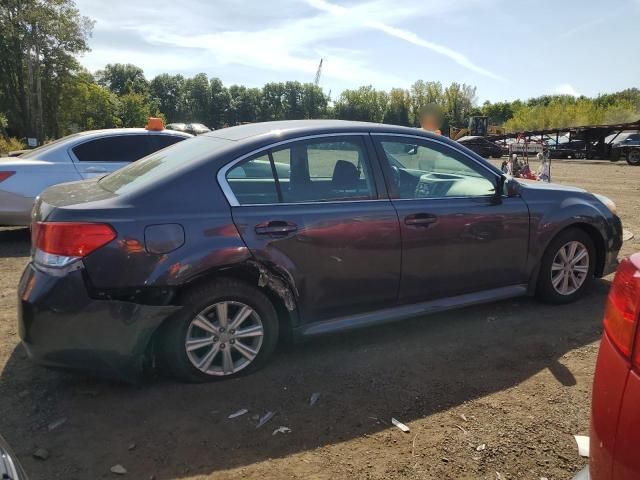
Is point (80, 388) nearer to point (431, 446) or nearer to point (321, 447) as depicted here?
point (321, 447)

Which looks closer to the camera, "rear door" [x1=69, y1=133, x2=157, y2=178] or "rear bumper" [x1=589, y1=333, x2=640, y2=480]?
"rear bumper" [x1=589, y1=333, x2=640, y2=480]

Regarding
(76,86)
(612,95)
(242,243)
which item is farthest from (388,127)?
(612,95)

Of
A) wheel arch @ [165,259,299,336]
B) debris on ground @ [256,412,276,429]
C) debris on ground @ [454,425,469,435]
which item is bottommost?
debris on ground @ [454,425,469,435]

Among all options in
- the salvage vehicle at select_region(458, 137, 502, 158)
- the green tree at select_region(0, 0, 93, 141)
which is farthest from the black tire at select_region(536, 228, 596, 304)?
the green tree at select_region(0, 0, 93, 141)

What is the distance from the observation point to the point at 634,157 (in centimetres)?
2386

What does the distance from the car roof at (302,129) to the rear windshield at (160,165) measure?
Result: 0.14 m

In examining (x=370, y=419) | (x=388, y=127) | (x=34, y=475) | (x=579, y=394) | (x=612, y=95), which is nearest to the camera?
(x=34, y=475)

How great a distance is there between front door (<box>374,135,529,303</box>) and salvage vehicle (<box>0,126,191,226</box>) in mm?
3854

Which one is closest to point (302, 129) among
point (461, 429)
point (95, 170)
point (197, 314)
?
point (197, 314)

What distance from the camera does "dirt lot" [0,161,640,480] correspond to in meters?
2.63

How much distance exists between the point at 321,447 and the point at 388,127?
2.39 metres

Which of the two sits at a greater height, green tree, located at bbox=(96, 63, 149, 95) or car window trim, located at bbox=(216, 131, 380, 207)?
green tree, located at bbox=(96, 63, 149, 95)

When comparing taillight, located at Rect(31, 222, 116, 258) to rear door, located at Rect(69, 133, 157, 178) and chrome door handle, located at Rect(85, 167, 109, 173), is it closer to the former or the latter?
rear door, located at Rect(69, 133, 157, 178)

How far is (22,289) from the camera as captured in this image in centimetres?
310
